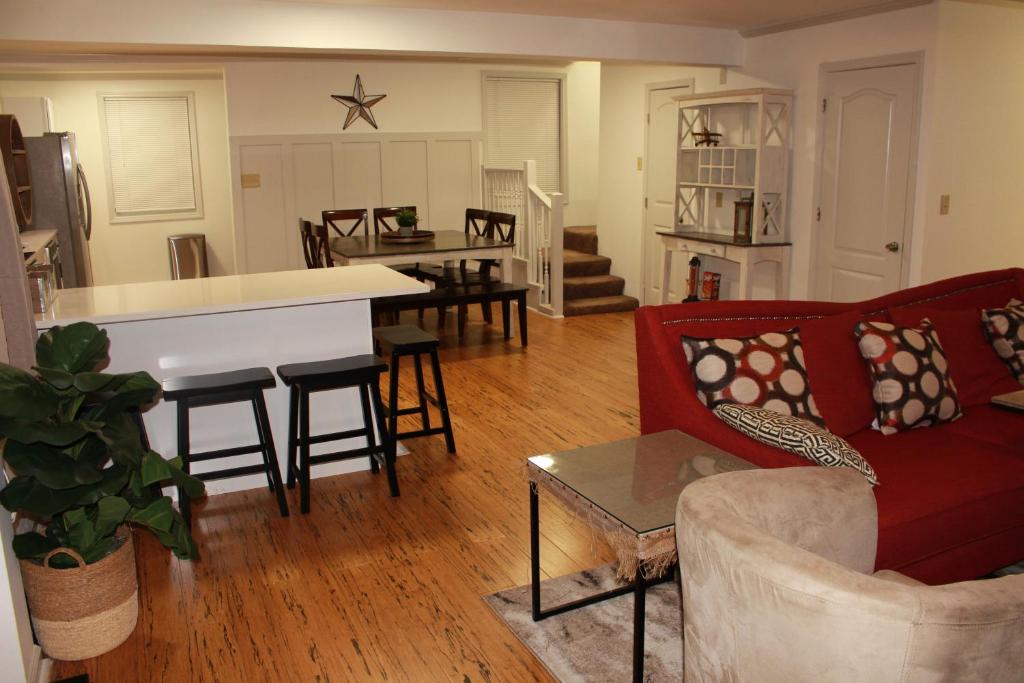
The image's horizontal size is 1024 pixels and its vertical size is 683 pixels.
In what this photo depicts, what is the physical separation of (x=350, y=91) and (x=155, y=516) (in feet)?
21.1

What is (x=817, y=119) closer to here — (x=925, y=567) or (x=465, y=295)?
(x=465, y=295)

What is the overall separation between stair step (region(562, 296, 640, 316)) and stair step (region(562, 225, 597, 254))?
81 cm

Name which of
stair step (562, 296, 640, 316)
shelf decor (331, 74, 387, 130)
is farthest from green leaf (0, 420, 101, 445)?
shelf decor (331, 74, 387, 130)

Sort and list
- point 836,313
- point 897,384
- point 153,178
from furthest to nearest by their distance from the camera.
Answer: point 153,178 < point 836,313 < point 897,384

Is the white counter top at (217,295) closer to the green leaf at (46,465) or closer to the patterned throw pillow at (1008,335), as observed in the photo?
the green leaf at (46,465)

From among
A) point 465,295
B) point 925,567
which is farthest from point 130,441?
point 465,295

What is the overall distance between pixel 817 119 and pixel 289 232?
495 centimetres

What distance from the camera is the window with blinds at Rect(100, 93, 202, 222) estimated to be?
8703mm

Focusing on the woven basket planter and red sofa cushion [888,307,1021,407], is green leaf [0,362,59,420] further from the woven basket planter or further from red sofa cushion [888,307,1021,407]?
red sofa cushion [888,307,1021,407]

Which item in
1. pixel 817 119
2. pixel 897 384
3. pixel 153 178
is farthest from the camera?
pixel 153 178

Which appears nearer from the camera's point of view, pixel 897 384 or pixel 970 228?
pixel 897 384

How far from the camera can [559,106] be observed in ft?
31.0

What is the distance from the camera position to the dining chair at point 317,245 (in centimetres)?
633

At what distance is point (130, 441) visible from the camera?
101 inches
